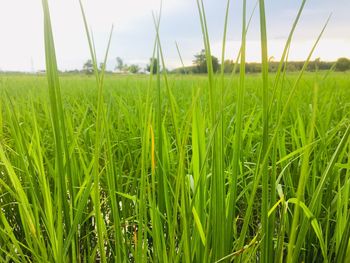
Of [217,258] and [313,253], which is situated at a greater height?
[217,258]

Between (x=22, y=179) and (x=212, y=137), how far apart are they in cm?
69

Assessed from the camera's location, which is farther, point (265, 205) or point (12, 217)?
point (12, 217)

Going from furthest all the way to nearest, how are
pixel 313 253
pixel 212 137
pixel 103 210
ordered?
pixel 103 210 < pixel 313 253 < pixel 212 137

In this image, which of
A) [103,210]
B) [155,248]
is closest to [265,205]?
[155,248]

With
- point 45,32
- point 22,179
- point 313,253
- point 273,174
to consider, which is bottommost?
point 313,253

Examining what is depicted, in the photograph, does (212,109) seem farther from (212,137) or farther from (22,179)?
(22,179)

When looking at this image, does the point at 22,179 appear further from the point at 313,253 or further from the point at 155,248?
the point at 313,253

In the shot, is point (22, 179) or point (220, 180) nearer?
point (220, 180)

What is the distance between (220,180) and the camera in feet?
1.39

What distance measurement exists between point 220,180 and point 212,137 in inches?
3.0

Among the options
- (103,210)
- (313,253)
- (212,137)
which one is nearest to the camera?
(212,137)

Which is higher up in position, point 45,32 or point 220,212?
point 45,32

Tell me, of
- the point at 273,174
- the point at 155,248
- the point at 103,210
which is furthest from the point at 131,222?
the point at 273,174

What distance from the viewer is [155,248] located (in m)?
0.46
